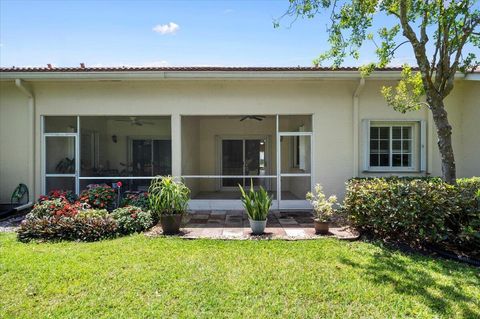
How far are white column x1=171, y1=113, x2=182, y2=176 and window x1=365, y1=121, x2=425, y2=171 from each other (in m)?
5.33

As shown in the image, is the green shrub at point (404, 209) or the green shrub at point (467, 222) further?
the green shrub at point (404, 209)

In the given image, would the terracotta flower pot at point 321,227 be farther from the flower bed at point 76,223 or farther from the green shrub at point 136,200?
the green shrub at point 136,200

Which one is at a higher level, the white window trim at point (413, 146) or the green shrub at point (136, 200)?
the white window trim at point (413, 146)

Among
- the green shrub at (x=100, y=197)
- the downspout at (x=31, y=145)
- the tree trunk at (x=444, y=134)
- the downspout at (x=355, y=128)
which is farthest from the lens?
the downspout at (x=31, y=145)

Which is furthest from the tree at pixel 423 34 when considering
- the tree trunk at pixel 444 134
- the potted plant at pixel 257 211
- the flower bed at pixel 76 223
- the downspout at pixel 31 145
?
the downspout at pixel 31 145

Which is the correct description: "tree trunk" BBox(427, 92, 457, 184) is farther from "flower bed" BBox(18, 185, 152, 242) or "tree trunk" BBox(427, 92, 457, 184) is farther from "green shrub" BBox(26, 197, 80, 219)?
"green shrub" BBox(26, 197, 80, 219)

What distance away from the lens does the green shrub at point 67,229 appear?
19.1 ft

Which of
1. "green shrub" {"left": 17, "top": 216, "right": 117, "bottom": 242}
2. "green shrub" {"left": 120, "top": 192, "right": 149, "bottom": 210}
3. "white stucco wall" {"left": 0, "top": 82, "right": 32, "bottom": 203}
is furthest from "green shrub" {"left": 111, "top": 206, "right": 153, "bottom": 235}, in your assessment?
"white stucco wall" {"left": 0, "top": 82, "right": 32, "bottom": 203}

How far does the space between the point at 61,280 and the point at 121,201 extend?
4196 millimetres

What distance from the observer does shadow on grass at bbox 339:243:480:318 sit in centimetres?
330

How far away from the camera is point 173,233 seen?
6.17m

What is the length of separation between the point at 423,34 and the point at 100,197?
7871mm

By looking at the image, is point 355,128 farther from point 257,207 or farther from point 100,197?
point 100,197

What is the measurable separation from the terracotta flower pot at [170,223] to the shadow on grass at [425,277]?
3.21 meters
